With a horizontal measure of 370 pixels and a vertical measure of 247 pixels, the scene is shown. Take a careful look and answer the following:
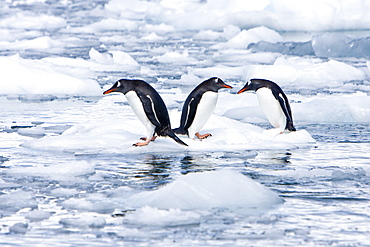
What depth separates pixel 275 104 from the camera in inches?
262

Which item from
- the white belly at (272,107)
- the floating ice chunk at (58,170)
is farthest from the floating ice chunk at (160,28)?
the floating ice chunk at (58,170)

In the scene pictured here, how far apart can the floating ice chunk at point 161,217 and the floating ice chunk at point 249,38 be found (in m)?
17.6

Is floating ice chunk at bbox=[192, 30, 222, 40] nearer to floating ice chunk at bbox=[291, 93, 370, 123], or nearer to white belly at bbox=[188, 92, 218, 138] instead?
floating ice chunk at bbox=[291, 93, 370, 123]

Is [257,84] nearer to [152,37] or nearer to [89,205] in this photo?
[89,205]

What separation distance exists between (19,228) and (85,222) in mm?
317

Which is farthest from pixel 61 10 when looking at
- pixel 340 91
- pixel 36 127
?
pixel 36 127

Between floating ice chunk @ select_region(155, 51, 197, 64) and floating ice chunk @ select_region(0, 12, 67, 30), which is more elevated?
floating ice chunk @ select_region(0, 12, 67, 30)

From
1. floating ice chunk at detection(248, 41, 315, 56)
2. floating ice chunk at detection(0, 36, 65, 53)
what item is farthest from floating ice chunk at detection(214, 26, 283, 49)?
floating ice chunk at detection(0, 36, 65, 53)

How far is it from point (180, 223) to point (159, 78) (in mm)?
10033

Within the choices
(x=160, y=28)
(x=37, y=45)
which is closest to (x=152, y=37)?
(x=160, y=28)

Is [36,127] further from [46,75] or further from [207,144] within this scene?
[46,75]

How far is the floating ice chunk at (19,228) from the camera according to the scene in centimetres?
325

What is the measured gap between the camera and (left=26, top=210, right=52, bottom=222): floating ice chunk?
3490 millimetres

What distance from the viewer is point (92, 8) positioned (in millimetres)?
33281
